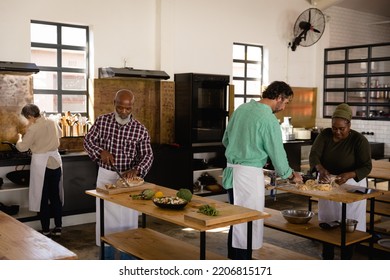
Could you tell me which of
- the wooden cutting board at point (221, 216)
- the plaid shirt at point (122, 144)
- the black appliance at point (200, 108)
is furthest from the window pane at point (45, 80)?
the wooden cutting board at point (221, 216)

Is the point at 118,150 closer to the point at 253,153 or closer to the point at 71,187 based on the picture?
the point at 253,153

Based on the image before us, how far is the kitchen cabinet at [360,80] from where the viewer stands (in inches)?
338

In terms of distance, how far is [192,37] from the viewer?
748 cm

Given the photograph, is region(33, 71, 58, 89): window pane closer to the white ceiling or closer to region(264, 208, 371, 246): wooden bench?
region(264, 208, 371, 246): wooden bench

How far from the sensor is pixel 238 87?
8430 millimetres

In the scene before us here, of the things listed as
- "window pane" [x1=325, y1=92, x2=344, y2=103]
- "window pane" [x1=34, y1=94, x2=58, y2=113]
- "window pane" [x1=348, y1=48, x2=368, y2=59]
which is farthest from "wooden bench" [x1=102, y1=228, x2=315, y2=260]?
"window pane" [x1=348, y1=48, x2=368, y2=59]

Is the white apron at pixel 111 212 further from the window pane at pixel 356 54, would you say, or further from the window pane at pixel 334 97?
the window pane at pixel 356 54

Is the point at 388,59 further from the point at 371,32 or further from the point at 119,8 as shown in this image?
the point at 119,8

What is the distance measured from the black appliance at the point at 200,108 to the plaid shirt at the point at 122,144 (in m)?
2.90

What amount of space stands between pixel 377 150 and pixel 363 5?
3073mm

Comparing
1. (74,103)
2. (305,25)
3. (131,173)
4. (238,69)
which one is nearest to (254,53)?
(238,69)

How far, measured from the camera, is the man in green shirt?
364cm

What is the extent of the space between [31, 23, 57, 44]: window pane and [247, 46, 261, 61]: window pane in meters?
3.41

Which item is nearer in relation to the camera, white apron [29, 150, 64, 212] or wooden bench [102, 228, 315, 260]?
wooden bench [102, 228, 315, 260]
